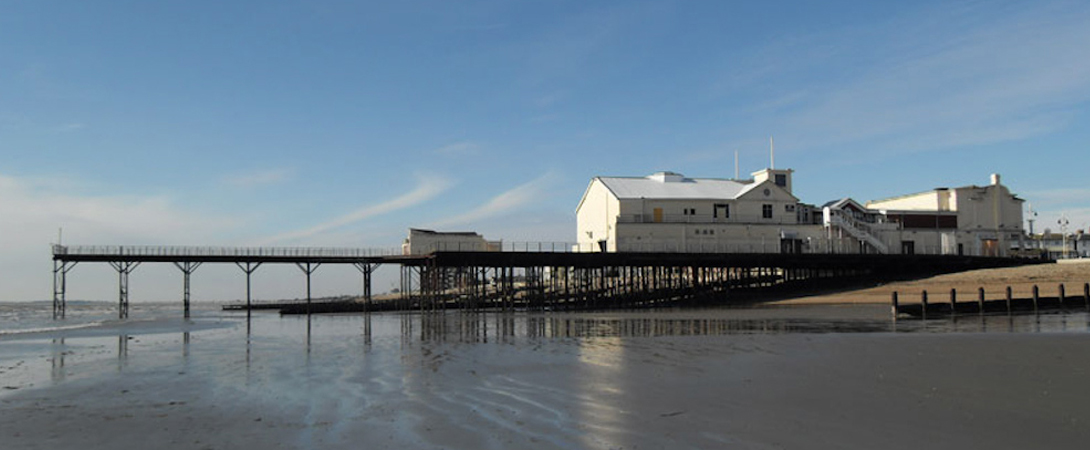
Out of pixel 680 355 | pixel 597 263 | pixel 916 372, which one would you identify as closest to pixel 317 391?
pixel 680 355

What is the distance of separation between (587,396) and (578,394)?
257mm

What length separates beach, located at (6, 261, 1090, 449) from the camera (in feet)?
29.3

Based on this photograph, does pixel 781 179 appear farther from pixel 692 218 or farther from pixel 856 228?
pixel 692 218

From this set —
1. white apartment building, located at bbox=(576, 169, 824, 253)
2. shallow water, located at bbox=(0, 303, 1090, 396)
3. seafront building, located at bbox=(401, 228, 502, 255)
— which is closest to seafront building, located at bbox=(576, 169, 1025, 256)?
white apartment building, located at bbox=(576, 169, 824, 253)

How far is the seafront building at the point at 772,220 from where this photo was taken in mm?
58688

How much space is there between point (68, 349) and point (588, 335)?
16.5m

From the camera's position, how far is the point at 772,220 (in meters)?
61.6

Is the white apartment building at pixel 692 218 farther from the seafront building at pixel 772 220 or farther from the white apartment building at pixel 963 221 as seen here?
the white apartment building at pixel 963 221

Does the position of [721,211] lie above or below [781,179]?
below

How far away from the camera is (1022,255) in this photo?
69125mm

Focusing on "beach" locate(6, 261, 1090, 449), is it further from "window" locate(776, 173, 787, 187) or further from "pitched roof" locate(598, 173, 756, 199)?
"window" locate(776, 173, 787, 187)

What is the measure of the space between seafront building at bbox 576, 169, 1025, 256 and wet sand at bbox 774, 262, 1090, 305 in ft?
33.7

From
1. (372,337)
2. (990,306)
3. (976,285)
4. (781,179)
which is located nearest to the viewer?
(372,337)

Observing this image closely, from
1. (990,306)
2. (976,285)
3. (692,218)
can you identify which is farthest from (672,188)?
(990,306)
